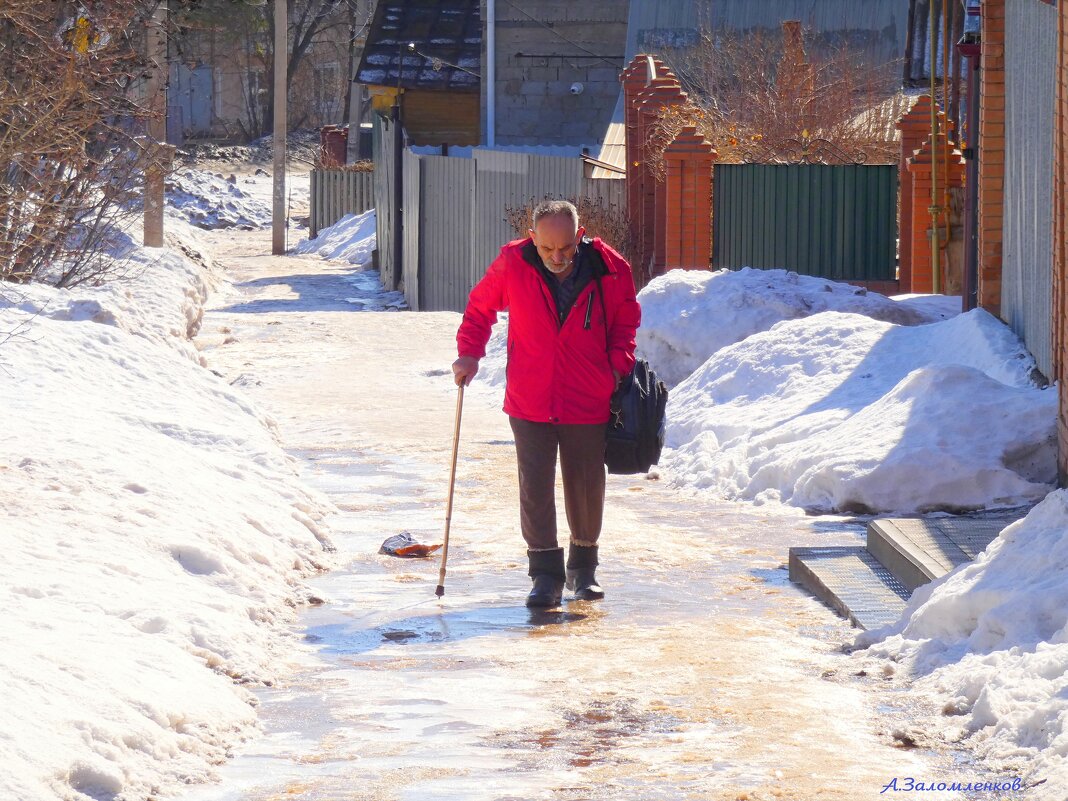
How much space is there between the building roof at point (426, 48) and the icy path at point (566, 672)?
17618mm

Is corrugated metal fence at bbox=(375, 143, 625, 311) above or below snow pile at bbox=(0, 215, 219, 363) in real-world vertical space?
above

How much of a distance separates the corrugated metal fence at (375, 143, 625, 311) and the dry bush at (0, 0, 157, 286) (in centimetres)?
480

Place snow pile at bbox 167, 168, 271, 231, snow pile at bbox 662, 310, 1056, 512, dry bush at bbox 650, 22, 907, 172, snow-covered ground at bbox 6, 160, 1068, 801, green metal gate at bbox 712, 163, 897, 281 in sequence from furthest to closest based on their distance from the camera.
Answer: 1. snow pile at bbox 167, 168, 271, 231
2. dry bush at bbox 650, 22, 907, 172
3. green metal gate at bbox 712, 163, 897, 281
4. snow pile at bbox 662, 310, 1056, 512
5. snow-covered ground at bbox 6, 160, 1068, 801

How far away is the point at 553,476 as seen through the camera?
6789 mm

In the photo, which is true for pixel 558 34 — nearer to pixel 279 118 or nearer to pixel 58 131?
pixel 279 118

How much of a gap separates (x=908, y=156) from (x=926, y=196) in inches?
46.6

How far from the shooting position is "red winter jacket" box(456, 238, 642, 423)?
6637 mm

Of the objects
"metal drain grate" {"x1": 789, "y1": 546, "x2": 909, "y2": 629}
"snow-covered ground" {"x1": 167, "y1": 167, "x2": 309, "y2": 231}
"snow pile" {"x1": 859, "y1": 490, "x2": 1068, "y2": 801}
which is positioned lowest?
"metal drain grate" {"x1": 789, "y1": 546, "x2": 909, "y2": 629}

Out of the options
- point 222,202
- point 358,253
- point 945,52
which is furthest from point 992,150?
point 222,202

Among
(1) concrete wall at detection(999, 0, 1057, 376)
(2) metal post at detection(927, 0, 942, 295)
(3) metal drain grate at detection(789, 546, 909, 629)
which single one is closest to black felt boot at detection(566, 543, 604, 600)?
(3) metal drain grate at detection(789, 546, 909, 629)

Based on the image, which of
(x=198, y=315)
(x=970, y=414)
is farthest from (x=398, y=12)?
(x=970, y=414)

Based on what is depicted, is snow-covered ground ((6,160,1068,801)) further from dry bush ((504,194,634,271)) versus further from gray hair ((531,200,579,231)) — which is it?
dry bush ((504,194,634,271))

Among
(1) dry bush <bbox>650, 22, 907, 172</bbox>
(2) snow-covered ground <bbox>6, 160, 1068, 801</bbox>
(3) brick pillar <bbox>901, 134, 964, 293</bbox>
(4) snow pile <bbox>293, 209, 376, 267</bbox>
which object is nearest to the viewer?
(2) snow-covered ground <bbox>6, 160, 1068, 801</bbox>

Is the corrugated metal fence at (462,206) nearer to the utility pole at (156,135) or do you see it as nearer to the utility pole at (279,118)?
the utility pole at (156,135)
